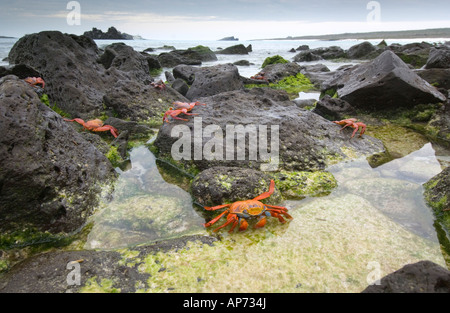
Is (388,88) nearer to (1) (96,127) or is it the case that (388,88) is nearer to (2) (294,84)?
(1) (96,127)

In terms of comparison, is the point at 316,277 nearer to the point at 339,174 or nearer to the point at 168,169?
the point at 339,174

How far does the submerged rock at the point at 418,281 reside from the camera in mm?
1729

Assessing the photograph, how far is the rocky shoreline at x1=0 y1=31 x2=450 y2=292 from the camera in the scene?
2.79 m

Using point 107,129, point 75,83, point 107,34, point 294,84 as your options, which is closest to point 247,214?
point 107,129

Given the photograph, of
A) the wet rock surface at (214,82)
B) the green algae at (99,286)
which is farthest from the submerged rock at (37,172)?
the wet rock surface at (214,82)

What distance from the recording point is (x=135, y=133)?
601 cm

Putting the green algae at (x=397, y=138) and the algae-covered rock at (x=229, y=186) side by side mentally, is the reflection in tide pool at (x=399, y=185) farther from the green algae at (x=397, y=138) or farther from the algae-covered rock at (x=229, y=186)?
the algae-covered rock at (x=229, y=186)

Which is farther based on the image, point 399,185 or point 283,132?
point 283,132

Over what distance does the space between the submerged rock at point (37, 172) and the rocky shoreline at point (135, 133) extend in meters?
0.01

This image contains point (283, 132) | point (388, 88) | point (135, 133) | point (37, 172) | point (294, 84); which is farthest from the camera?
point (294, 84)

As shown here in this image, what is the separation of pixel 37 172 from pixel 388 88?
7.61m

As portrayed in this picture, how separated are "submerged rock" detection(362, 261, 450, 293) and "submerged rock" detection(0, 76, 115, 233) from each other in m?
3.13

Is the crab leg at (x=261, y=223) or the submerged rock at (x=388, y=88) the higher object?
the submerged rock at (x=388, y=88)
